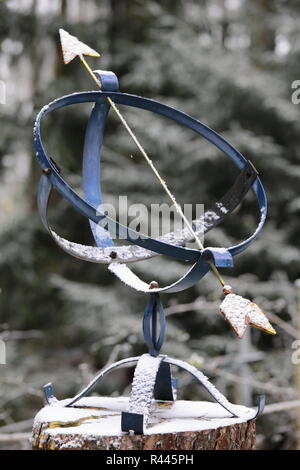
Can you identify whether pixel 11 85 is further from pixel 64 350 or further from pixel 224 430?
pixel 224 430

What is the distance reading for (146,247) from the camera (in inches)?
66.7

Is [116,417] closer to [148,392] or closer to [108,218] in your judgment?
[148,392]

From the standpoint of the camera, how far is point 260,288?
429cm

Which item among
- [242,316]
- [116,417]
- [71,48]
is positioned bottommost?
[116,417]

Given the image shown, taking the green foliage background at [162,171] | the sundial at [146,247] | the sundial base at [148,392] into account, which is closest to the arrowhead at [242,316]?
the sundial at [146,247]

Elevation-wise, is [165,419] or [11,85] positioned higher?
[11,85]

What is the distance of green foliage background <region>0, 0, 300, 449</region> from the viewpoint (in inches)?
173

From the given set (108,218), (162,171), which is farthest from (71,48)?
(162,171)

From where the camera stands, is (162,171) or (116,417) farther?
(162,171)

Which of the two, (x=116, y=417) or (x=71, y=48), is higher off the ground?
(x=71, y=48)

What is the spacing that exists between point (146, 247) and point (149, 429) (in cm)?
49
